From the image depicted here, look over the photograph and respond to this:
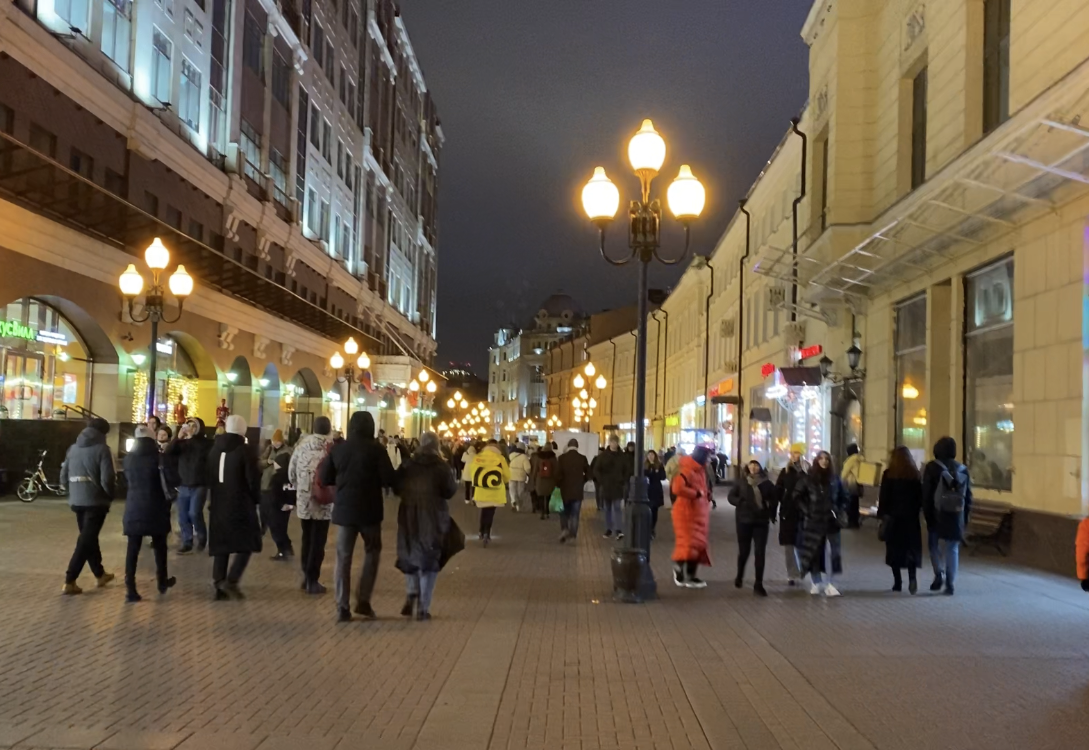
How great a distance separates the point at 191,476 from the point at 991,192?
11.8m

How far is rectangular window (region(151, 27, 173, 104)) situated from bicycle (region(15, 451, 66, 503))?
9784 millimetres

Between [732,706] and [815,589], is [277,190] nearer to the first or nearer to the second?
[815,589]

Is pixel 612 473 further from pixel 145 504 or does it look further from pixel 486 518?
pixel 145 504

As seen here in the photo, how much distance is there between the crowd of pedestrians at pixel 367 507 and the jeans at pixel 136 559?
0.05 ft

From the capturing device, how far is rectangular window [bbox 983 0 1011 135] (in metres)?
16.5

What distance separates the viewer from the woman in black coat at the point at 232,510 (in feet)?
33.0

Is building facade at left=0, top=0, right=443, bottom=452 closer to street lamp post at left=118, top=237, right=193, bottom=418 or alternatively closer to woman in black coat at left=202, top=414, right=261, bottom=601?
street lamp post at left=118, top=237, right=193, bottom=418

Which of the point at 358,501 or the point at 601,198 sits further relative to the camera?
the point at 601,198

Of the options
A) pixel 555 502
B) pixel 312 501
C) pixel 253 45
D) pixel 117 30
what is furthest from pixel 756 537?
pixel 253 45

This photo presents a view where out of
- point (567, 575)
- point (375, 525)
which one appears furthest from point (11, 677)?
point (567, 575)

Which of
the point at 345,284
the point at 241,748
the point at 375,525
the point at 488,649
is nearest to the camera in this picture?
the point at 241,748

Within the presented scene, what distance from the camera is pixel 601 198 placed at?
39.3 feet

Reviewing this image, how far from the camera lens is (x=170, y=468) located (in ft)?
46.5

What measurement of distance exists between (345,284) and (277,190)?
9.76m
